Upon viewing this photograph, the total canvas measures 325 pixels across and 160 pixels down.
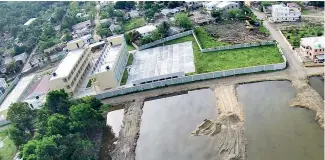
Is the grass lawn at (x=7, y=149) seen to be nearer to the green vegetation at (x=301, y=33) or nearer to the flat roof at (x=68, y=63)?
the flat roof at (x=68, y=63)

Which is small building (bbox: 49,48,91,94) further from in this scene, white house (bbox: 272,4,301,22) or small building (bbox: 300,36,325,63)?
white house (bbox: 272,4,301,22)

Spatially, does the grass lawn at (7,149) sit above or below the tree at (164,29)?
below

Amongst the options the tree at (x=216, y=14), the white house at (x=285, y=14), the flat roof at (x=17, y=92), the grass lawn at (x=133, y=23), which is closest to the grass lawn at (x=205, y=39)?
the tree at (x=216, y=14)

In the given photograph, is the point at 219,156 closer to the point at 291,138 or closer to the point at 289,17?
the point at 291,138

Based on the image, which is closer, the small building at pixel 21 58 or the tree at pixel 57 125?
the tree at pixel 57 125

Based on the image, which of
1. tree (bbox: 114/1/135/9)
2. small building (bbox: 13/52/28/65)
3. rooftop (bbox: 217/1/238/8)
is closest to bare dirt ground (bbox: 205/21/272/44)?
rooftop (bbox: 217/1/238/8)

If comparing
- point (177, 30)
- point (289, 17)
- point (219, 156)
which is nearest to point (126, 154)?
point (219, 156)
